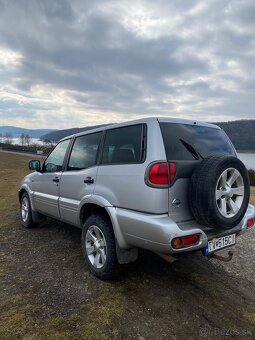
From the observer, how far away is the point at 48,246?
496 cm

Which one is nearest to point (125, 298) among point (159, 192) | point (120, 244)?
point (120, 244)

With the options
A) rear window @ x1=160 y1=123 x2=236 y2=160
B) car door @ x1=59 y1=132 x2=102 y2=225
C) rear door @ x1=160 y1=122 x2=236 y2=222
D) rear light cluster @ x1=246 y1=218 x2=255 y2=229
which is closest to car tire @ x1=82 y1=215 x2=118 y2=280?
car door @ x1=59 y1=132 x2=102 y2=225

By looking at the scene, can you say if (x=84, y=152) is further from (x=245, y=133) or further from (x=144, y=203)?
(x=245, y=133)

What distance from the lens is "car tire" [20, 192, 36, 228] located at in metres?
5.93

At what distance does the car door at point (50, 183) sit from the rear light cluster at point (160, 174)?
217 cm

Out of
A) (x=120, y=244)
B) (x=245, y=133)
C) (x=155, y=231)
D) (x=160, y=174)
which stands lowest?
(x=120, y=244)

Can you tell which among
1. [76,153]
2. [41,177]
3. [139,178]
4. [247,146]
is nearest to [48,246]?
[41,177]

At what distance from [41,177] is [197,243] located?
11.1ft

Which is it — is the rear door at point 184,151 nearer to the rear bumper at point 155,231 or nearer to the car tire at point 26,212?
the rear bumper at point 155,231

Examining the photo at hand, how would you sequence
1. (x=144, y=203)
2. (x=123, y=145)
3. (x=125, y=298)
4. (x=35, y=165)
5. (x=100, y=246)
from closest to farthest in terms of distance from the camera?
1. (x=144, y=203)
2. (x=125, y=298)
3. (x=123, y=145)
4. (x=100, y=246)
5. (x=35, y=165)

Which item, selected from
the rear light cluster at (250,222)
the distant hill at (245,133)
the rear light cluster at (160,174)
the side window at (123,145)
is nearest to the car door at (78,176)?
the side window at (123,145)

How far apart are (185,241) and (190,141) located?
115 cm

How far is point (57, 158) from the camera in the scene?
5094 mm

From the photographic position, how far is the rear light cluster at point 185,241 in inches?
113
